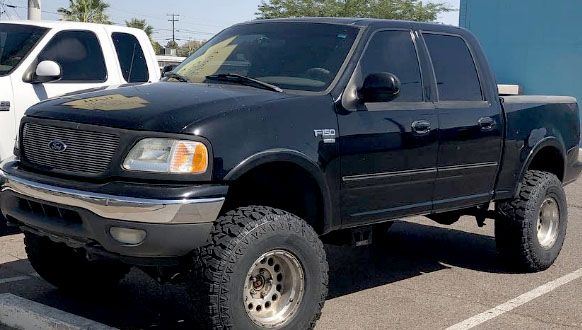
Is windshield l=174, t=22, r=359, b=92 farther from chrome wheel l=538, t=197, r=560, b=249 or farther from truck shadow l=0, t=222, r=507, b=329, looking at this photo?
chrome wheel l=538, t=197, r=560, b=249

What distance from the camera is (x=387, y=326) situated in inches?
202

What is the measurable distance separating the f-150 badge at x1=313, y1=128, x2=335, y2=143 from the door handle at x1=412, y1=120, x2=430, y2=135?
32.1 inches

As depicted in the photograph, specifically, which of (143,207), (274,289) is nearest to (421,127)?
(274,289)

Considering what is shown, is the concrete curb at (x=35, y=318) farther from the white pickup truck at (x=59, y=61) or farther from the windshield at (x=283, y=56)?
the white pickup truck at (x=59, y=61)

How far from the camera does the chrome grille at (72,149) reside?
13.6 feet

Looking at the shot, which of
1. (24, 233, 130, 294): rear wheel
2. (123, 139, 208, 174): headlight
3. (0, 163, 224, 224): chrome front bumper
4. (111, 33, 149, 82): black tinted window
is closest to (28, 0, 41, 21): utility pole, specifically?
(111, 33, 149, 82): black tinted window

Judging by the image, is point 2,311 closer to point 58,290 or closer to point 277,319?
point 58,290

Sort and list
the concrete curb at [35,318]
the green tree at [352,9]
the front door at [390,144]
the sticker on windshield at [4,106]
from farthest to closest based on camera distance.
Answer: the green tree at [352,9] → the sticker on windshield at [4,106] → the front door at [390,144] → the concrete curb at [35,318]

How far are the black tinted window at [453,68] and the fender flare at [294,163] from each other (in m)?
1.51

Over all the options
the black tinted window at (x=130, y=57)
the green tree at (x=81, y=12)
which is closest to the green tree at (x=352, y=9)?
the green tree at (x=81, y=12)

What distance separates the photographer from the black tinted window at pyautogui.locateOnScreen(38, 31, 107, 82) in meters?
7.79

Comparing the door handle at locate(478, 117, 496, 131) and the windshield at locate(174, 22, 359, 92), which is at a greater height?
the windshield at locate(174, 22, 359, 92)

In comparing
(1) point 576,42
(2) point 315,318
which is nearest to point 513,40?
(1) point 576,42

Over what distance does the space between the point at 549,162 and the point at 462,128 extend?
1819mm
